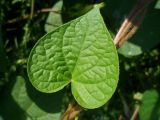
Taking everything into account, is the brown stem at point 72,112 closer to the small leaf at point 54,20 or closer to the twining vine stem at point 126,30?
the twining vine stem at point 126,30

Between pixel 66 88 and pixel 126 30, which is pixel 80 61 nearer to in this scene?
pixel 126 30

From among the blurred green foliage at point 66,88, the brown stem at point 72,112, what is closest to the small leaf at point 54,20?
the blurred green foliage at point 66,88

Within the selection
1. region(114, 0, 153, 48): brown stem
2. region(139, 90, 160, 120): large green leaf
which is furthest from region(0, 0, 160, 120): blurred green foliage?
region(114, 0, 153, 48): brown stem

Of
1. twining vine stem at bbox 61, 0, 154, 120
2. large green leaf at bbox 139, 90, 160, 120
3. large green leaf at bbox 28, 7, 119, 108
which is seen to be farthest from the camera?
large green leaf at bbox 139, 90, 160, 120

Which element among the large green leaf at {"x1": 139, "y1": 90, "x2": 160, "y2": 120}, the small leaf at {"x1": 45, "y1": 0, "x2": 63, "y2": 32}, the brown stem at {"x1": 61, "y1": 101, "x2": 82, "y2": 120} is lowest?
the large green leaf at {"x1": 139, "y1": 90, "x2": 160, "y2": 120}

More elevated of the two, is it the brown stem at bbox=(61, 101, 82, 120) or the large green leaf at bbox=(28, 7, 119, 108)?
the large green leaf at bbox=(28, 7, 119, 108)

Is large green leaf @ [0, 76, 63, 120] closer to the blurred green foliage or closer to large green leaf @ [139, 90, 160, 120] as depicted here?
the blurred green foliage
